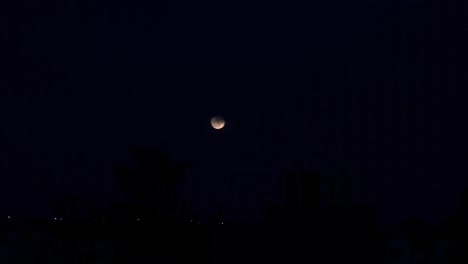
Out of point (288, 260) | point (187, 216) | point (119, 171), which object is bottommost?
point (288, 260)

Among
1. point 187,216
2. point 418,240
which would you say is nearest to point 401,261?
point 418,240

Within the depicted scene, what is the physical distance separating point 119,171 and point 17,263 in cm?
819

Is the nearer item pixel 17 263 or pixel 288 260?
pixel 288 260

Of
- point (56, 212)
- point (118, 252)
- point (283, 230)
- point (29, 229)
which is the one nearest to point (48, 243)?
point (29, 229)

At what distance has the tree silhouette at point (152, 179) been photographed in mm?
26406

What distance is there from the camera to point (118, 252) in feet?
71.6

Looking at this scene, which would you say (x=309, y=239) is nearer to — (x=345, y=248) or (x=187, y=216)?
(x=345, y=248)

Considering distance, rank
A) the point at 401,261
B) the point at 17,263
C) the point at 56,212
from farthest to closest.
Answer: the point at 56,212 < the point at 401,261 < the point at 17,263

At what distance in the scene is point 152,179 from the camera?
27.0 metres

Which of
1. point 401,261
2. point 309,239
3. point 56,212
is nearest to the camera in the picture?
point 309,239

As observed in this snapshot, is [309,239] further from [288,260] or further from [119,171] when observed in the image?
[119,171]

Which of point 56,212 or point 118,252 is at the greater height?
point 56,212

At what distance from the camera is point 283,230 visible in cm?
1298

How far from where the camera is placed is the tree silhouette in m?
26.4
